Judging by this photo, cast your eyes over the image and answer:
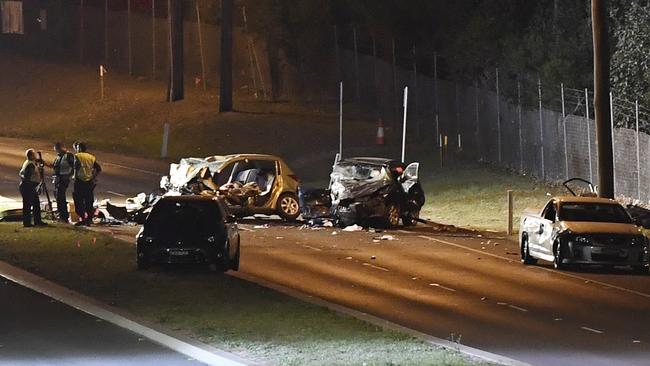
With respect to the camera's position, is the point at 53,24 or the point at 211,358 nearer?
the point at 211,358

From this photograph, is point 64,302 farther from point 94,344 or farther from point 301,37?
point 301,37

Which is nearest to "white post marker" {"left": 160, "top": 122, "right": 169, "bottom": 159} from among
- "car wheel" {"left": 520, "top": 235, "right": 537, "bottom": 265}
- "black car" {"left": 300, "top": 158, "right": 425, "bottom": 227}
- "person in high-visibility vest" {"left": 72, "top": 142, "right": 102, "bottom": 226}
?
"black car" {"left": 300, "top": 158, "right": 425, "bottom": 227}

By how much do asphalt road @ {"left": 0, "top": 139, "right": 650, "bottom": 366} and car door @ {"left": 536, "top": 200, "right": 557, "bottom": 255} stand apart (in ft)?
1.23

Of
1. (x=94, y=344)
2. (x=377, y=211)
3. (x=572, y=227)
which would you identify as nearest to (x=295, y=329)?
(x=94, y=344)

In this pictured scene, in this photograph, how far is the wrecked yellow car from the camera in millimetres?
31578

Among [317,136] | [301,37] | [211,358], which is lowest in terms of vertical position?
[211,358]

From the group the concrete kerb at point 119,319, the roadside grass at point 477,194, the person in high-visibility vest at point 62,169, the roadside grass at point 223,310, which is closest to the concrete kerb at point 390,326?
the roadside grass at point 223,310

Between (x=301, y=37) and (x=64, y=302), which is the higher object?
(x=301, y=37)

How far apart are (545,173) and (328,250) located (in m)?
15.9

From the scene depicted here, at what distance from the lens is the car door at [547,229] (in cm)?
2423

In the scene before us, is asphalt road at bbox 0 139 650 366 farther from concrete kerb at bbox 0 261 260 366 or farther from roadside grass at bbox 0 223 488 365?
concrete kerb at bbox 0 261 260 366

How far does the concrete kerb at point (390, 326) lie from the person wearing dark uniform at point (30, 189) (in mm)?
8072

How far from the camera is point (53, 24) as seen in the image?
78250 millimetres

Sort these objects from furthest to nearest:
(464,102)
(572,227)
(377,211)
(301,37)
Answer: (301,37)
(464,102)
(377,211)
(572,227)
